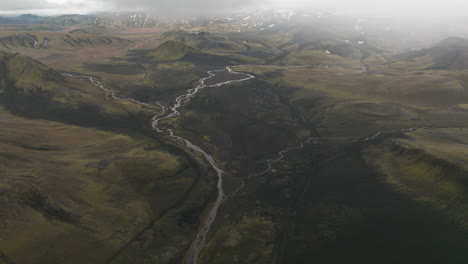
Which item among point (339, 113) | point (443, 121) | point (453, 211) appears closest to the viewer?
point (453, 211)

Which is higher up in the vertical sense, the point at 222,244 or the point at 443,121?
the point at 443,121

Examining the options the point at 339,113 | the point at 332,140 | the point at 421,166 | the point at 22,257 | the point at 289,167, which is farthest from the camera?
the point at 339,113

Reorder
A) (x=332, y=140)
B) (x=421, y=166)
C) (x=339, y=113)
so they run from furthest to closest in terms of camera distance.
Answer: (x=339, y=113) → (x=332, y=140) → (x=421, y=166)

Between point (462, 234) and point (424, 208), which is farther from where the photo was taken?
point (424, 208)

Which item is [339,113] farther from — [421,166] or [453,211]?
[453,211]

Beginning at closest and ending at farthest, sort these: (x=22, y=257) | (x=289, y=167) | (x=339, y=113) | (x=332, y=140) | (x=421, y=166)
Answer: (x=22, y=257)
(x=421, y=166)
(x=289, y=167)
(x=332, y=140)
(x=339, y=113)

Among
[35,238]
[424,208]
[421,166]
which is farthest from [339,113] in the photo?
[35,238]

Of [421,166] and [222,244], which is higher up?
[421,166]

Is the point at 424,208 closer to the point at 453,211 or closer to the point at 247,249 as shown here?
the point at 453,211

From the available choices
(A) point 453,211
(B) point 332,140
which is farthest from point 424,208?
(B) point 332,140
